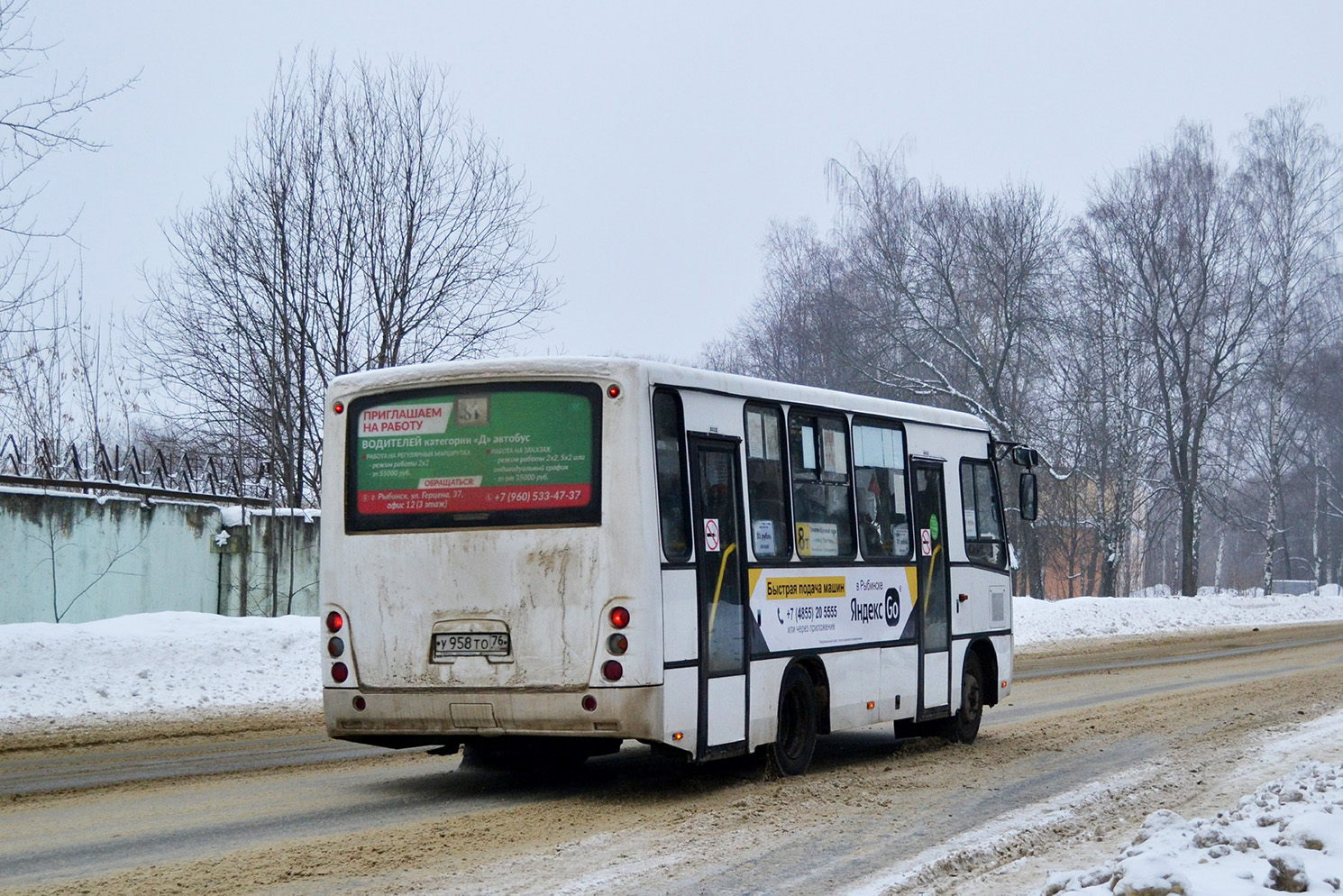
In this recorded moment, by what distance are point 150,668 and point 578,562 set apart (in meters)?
9.73

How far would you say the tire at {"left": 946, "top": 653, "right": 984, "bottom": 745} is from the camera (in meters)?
13.3

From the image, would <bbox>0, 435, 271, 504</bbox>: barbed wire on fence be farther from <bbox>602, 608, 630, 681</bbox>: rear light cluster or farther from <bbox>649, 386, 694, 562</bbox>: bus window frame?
<bbox>602, 608, 630, 681</bbox>: rear light cluster

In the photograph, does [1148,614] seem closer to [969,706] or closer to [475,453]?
[969,706]

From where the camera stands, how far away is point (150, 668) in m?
17.1

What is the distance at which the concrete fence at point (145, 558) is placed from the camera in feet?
63.0

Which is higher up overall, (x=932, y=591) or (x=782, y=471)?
(x=782, y=471)

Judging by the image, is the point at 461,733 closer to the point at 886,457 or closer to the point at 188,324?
the point at 886,457

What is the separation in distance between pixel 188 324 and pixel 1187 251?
33.2m

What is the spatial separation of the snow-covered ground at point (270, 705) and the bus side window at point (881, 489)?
138 inches

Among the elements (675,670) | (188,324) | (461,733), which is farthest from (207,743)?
(188,324)

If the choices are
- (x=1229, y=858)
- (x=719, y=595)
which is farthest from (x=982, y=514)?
(x=1229, y=858)

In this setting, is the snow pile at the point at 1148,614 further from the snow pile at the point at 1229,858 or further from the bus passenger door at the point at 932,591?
the snow pile at the point at 1229,858

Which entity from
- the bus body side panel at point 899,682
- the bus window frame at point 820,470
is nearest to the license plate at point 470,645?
the bus window frame at point 820,470

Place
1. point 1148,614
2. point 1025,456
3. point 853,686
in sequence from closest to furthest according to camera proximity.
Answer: point 853,686 → point 1025,456 → point 1148,614
